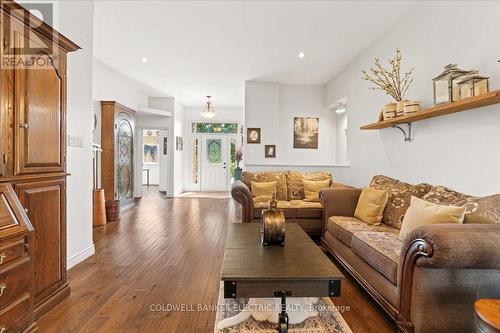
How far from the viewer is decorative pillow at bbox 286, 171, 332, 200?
4375 mm

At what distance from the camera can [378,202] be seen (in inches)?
115

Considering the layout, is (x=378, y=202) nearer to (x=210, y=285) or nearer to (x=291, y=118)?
(x=210, y=285)

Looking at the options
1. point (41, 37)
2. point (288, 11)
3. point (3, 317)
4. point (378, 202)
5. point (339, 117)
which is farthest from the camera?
point (339, 117)

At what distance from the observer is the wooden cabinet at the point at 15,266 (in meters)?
1.51

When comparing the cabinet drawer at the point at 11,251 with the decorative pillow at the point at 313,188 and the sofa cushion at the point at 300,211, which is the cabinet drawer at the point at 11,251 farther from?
the decorative pillow at the point at 313,188

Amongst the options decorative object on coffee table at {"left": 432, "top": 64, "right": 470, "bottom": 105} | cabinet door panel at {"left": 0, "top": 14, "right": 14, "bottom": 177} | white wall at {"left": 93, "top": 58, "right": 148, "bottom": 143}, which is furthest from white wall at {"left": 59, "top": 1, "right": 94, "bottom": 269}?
decorative object on coffee table at {"left": 432, "top": 64, "right": 470, "bottom": 105}

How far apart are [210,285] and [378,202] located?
6.37 ft

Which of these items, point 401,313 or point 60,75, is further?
point 60,75

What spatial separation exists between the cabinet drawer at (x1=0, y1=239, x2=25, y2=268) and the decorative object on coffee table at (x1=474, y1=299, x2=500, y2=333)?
2.41 m

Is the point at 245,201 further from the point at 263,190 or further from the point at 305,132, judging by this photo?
the point at 305,132

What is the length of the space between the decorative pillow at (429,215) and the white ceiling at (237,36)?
2.31 meters

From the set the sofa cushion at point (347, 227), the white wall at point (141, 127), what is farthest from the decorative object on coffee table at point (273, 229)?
the white wall at point (141, 127)

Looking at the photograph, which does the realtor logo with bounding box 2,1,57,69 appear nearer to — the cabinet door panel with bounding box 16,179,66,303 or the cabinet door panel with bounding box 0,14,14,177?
the cabinet door panel with bounding box 0,14,14,177

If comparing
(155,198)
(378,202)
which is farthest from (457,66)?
(155,198)
